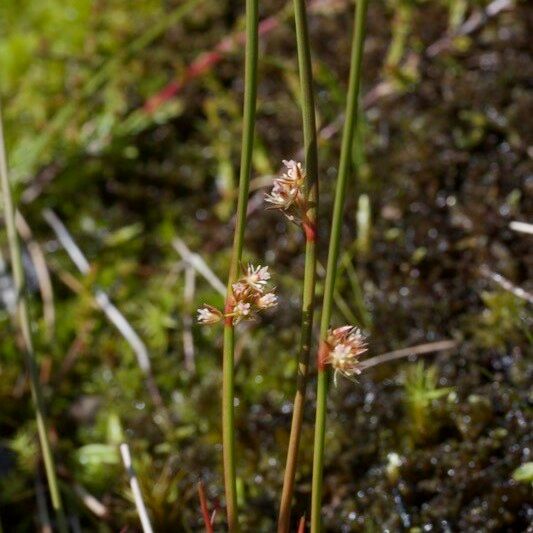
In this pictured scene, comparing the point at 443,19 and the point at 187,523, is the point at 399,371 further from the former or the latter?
the point at 443,19

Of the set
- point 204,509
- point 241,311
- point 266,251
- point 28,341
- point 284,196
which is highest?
point 284,196

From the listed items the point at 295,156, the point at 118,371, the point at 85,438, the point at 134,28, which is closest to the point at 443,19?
the point at 295,156

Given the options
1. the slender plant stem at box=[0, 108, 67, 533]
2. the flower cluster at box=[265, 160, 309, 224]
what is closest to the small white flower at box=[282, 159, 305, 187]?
the flower cluster at box=[265, 160, 309, 224]

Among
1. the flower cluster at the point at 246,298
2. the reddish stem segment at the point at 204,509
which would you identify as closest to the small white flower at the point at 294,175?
the flower cluster at the point at 246,298

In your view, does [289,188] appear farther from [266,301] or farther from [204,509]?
[204,509]

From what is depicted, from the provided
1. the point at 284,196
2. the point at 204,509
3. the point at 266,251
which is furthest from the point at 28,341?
the point at 266,251
